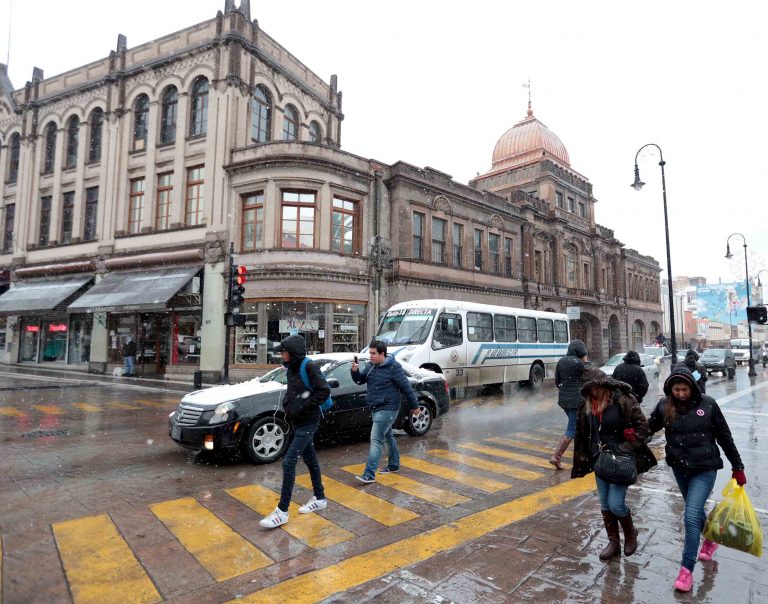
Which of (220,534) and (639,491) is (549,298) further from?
(220,534)

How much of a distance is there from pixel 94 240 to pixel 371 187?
14.5 meters

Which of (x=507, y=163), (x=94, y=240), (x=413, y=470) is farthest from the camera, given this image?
(x=507, y=163)

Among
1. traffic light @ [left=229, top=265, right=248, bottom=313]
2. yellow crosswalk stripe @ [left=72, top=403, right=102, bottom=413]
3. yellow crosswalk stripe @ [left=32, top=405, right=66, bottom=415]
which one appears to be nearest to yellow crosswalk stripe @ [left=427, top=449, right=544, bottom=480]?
yellow crosswalk stripe @ [left=72, top=403, right=102, bottom=413]

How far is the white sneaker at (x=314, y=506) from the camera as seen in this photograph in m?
5.16

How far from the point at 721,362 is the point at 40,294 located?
35913mm

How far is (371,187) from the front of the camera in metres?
23.0

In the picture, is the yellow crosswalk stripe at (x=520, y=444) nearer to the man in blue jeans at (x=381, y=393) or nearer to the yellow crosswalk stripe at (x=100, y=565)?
the man in blue jeans at (x=381, y=393)

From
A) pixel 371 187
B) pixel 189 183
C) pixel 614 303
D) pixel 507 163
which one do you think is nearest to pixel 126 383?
pixel 189 183

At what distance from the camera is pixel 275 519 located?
4758 mm

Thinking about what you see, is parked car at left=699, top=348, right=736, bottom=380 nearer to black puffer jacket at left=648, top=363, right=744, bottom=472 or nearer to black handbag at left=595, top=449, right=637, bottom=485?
black puffer jacket at left=648, top=363, right=744, bottom=472

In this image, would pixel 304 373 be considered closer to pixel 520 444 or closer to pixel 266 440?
pixel 266 440

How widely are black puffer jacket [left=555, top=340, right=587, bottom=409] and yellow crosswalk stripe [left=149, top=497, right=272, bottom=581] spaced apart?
4.95 metres

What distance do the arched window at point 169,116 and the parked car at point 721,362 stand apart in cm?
2914

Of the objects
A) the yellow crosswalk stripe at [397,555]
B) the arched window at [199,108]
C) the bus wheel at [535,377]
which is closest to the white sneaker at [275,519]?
the yellow crosswalk stripe at [397,555]
